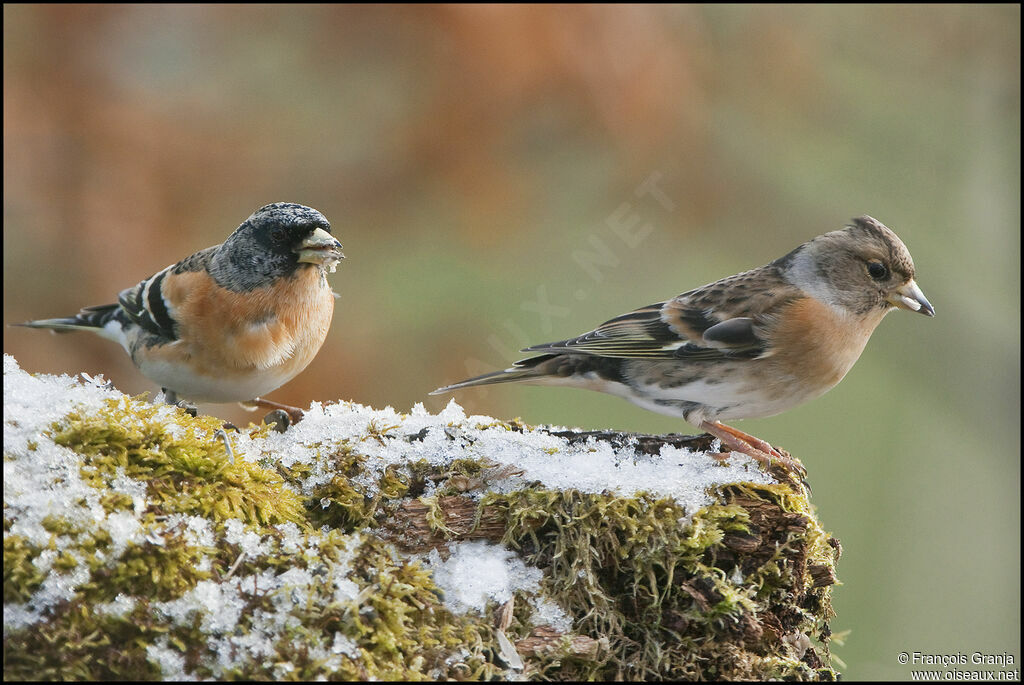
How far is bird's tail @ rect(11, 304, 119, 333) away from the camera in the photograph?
4.52m

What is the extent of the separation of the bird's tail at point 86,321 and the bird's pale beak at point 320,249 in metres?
1.29

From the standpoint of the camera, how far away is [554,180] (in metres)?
6.74

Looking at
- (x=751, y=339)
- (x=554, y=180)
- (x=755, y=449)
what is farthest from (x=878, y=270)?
(x=554, y=180)

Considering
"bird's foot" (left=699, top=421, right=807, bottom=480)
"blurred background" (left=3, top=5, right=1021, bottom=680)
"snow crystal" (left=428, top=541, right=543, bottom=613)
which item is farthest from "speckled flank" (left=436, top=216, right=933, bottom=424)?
"snow crystal" (left=428, top=541, right=543, bottom=613)

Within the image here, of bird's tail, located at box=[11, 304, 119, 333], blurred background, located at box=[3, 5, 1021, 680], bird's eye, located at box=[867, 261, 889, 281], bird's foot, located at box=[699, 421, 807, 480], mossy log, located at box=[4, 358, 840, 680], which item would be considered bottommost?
mossy log, located at box=[4, 358, 840, 680]

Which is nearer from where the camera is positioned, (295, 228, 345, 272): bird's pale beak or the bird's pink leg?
the bird's pink leg

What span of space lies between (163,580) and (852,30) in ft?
23.6

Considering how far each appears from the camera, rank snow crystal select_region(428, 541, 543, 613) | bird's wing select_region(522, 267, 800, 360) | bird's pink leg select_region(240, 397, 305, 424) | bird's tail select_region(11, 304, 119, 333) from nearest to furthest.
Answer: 1. snow crystal select_region(428, 541, 543, 613)
2. bird's pink leg select_region(240, 397, 305, 424)
3. bird's wing select_region(522, 267, 800, 360)
4. bird's tail select_region(11, 304, 119, 333)

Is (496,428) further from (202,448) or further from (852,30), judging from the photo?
(852,30)

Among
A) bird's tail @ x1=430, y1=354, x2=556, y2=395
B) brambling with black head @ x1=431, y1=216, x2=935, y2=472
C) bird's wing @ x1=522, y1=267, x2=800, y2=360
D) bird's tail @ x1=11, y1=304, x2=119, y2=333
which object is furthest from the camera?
bird's tail @ x1=11, y1=304, x2=119, y2=333

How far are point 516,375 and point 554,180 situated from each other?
116 inches

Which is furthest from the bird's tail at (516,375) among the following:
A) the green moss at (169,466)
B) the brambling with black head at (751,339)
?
the green moss at (169,466)

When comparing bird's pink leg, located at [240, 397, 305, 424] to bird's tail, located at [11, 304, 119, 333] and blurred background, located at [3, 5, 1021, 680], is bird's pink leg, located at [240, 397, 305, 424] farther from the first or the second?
bird's tail, located at [11, 304, 119, 333]

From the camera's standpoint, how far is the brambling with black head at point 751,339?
380 centimetres
